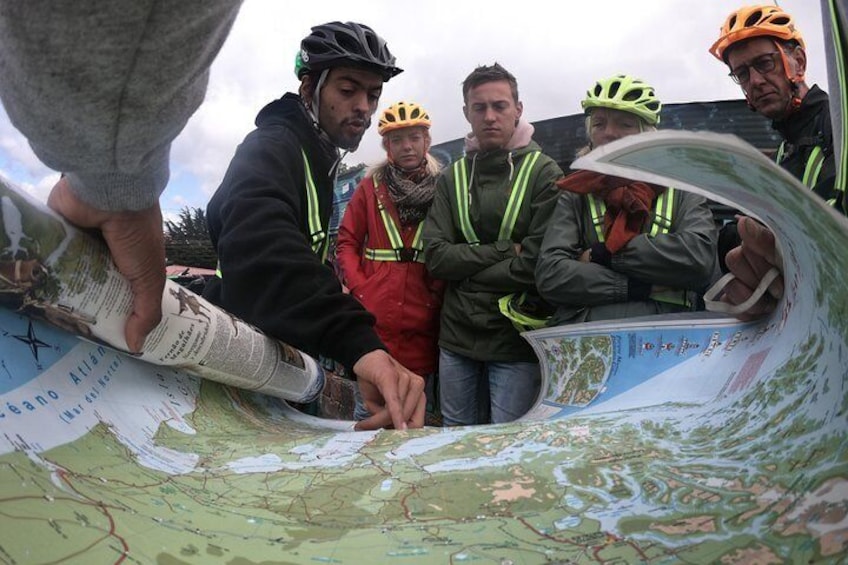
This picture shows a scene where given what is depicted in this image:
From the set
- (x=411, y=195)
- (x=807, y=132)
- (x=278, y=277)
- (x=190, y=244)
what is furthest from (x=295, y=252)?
(x=190, y=244)

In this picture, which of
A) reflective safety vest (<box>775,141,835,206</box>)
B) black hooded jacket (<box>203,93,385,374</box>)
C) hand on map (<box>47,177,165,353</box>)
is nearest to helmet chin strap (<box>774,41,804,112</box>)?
reflective safety vest (<box>775,141,835,206</box>)

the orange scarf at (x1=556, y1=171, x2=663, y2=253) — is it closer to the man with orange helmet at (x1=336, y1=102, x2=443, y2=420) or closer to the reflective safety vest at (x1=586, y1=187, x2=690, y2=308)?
the reflective safety vest at (x1=586, y1=187, x2=690, y2=308)

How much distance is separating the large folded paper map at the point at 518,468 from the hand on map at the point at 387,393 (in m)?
0.18

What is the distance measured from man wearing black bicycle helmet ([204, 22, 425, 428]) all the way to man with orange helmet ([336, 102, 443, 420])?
679 mm

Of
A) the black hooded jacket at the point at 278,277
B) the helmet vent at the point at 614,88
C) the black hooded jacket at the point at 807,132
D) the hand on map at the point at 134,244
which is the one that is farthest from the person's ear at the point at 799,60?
the hand on map at the point at 134,244

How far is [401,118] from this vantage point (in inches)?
109

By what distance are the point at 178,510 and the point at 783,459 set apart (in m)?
0.60

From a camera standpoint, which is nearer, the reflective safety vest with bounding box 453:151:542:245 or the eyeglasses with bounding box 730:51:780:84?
the eyeglasses with bounding box 730:51:780:84

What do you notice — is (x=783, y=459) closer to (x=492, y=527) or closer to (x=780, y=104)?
(x=492, y=527)

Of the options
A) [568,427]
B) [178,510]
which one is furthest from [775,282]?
[178,510]

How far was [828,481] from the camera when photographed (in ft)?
1.63

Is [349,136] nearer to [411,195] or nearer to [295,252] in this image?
[411,195]

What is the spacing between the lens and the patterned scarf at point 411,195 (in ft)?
8.39

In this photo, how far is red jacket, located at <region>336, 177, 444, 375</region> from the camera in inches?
97.1
